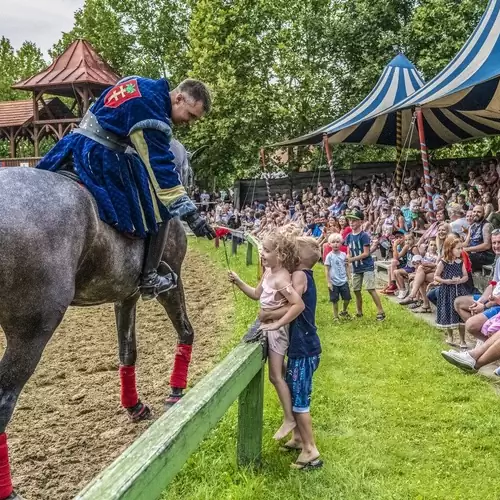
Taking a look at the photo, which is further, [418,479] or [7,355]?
[418,479]

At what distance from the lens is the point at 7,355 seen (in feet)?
10.4

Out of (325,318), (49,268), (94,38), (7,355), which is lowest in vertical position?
(325,318)

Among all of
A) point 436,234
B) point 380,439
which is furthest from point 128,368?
point 436,234

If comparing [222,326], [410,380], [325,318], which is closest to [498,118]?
[325,318]

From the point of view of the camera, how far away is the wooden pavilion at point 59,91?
1132 inches

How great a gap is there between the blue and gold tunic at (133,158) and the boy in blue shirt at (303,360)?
80 cm

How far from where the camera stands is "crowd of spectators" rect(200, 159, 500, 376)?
22.0ft

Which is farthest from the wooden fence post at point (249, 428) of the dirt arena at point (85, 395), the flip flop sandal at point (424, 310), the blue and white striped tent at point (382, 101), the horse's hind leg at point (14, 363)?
the blue and white striped tent at point (382, 101)

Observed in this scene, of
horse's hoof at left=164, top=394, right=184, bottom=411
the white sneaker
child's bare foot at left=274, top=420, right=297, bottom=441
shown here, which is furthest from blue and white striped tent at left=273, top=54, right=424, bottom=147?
child's bare foot at left=274, top=420, right=297, bottom=441

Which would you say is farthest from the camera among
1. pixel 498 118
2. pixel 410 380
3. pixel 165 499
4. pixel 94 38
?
pixel 94 38

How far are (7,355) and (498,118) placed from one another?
14436 millimetres

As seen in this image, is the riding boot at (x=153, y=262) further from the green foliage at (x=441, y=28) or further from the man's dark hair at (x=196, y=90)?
the green foliage at (x=441, y=28)

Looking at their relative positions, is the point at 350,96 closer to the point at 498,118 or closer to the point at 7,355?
the point at 498,118

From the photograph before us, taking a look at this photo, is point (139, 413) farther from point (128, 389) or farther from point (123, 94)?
point (123, 94)
